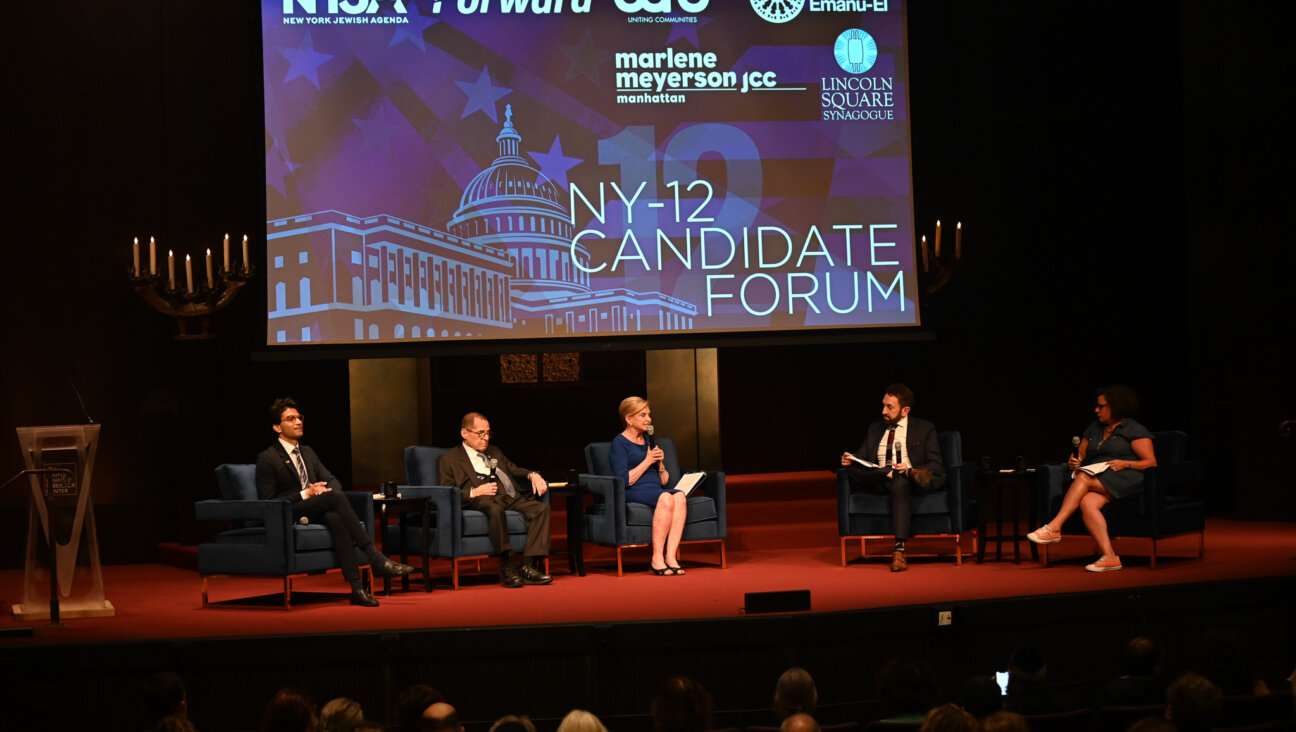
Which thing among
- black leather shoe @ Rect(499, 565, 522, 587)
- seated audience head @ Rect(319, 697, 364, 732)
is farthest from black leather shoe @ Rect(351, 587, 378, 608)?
seated audience head @ Rect(319, 697, 364, 732)

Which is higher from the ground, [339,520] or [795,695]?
[339,520]

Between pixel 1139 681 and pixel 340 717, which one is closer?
pixel 340 717

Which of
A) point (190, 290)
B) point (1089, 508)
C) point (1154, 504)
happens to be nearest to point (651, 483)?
point (1089, 508)

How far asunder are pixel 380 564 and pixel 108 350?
301 cm

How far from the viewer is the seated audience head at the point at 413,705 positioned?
3.54 m

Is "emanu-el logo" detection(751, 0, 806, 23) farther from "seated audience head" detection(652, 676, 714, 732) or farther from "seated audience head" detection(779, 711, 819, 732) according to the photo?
"seated audience head" detection(779, 711, 819, 732)

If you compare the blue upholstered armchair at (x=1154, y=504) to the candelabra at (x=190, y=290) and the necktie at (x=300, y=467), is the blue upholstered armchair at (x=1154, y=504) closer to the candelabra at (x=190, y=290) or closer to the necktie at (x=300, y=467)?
the necktie at (x=300, y=467)

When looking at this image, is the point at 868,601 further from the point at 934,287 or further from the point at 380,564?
the point at 934,287

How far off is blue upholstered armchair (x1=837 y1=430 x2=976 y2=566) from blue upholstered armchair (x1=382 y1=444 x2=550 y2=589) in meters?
1.81

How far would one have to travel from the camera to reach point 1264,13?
912 centimetres

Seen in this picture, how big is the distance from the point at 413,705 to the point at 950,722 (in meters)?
1.42

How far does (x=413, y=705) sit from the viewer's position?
3.55 meters

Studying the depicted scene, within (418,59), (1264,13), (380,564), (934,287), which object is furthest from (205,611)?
(1264,13)

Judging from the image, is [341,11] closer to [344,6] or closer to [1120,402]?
[344,6]
